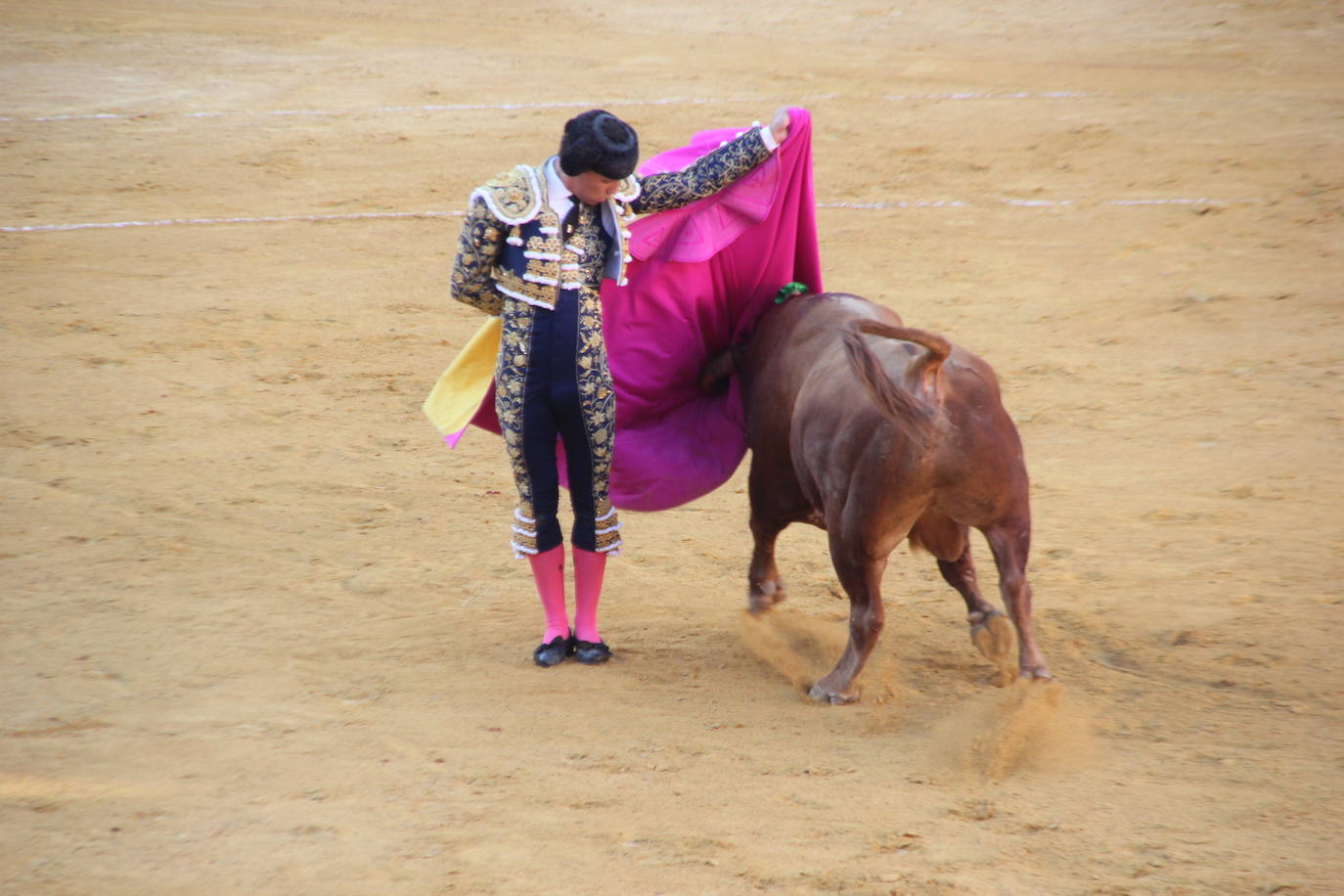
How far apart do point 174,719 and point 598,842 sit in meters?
1.50

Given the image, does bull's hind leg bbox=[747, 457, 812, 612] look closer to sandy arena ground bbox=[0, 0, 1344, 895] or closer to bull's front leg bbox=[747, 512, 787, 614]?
bull's front leg bbox=[747, 512, 787, 614]

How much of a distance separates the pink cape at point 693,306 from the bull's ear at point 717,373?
4cm

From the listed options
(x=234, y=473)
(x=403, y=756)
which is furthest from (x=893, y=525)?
(x=234, y=473)

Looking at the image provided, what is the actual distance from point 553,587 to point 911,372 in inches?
60.2

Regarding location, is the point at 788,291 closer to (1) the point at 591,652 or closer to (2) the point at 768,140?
(2) the point at 768,140

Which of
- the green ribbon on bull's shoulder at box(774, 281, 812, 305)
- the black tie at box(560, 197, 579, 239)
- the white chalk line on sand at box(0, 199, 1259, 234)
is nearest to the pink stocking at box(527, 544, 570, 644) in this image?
the black tie at box(560, 197, 579, 239)

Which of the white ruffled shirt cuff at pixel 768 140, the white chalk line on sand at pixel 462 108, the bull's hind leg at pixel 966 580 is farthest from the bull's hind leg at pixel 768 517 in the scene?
the white chalk line on sand at pixel 462 108

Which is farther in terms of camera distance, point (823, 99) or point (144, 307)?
point (823, 99)

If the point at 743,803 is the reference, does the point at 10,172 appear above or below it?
above

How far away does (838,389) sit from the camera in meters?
3.64

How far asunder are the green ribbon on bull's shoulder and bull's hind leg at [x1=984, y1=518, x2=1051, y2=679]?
4.34 feet

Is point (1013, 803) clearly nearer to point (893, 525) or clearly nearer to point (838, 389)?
point (893, 525)

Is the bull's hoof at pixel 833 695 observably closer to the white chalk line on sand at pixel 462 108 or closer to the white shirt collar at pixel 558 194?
the white shirt collar at pixel 558 194

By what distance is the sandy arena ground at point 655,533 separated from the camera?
10.2 ft
